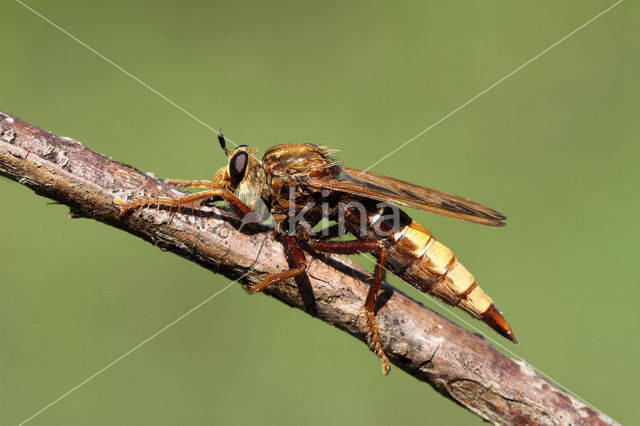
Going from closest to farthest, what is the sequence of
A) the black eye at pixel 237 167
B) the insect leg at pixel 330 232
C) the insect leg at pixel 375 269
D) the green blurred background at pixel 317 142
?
the insect leg at pixel 375 269, the black eye at pixel 237 167, the insect leg at pixel 330 232, the green blurred background at pixel 317 142

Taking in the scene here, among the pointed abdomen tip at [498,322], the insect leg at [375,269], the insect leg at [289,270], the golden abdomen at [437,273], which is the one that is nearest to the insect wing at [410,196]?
the golden abdomen at [437,273]

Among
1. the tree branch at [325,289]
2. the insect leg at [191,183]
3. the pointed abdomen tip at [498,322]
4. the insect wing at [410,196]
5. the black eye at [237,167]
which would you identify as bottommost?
the tree branch at [325,289]

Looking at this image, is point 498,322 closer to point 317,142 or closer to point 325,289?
point 325,289

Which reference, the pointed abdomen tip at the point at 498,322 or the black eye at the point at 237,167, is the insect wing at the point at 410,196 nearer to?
the black eye at the point at 237,167

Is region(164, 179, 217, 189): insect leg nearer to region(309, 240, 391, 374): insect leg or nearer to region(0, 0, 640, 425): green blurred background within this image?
region(309, 240, 391, 374): insect leg

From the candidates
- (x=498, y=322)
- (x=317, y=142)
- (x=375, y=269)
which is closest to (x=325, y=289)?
(x=375, y=269)

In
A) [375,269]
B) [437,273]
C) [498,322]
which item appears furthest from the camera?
[437,273]

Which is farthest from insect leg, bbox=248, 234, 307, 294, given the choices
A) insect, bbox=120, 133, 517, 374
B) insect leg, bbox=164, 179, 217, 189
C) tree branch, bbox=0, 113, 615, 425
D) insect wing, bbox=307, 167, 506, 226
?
insect leg, bbox=164, 179, 217, 189
